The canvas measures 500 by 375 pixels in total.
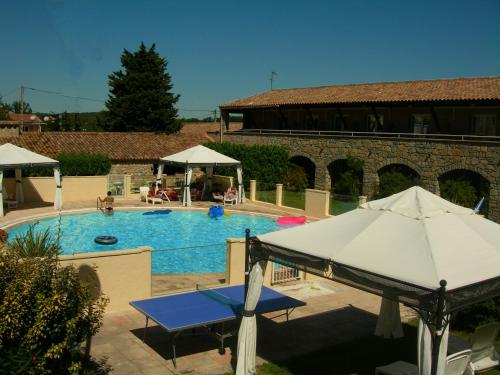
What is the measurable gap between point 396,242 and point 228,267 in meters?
5.44

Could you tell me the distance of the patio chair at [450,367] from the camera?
6707 millimetres

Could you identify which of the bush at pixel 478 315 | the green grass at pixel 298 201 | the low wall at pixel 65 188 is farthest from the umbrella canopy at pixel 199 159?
the bush at pixel 478 315

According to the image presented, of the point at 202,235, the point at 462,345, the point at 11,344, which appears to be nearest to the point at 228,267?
the point at 462,345

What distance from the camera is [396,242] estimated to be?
21.7 ft

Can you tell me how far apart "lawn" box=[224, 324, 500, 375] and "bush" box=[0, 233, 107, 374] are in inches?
116

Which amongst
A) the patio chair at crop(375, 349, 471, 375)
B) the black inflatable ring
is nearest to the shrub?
the black inflatable ring

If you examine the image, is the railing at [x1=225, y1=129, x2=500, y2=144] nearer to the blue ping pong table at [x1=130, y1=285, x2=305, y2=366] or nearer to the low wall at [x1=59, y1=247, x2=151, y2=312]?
the blue ping pong table at [x1=130, y1=285, x2=305, y2=366]

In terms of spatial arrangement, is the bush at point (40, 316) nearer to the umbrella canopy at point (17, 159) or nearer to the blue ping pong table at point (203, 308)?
the blue ping pong table at point (203, 308)

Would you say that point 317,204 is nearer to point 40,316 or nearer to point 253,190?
point 253,190

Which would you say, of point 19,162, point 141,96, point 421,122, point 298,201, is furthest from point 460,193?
point 141,96

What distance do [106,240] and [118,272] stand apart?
8.15 meters

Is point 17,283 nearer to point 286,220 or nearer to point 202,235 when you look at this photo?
point 202,235

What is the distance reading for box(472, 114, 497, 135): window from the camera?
1073 inches

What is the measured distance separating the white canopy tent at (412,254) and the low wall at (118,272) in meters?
A: 3.49
